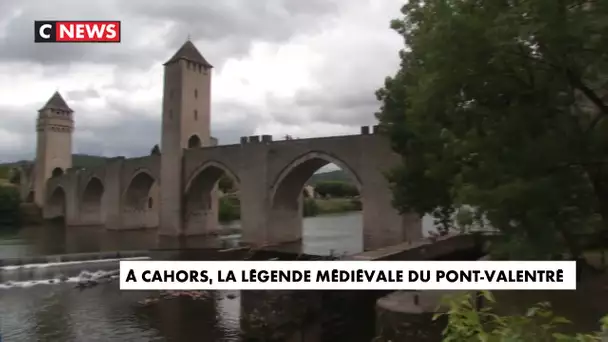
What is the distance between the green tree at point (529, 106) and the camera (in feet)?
26.5

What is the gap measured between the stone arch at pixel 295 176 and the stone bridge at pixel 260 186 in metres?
0.06

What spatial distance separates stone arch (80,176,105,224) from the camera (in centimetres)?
6134

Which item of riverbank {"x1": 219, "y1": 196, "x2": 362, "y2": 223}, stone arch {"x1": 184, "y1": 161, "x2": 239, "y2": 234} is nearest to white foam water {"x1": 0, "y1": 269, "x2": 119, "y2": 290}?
stone arch {"x1": 184, "y1": 161, "x2": 239, "y2": 234}

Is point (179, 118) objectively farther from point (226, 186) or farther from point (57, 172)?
point (226, 186)

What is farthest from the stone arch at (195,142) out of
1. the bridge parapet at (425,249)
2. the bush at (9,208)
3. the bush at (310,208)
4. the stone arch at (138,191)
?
the bush at (9,208)

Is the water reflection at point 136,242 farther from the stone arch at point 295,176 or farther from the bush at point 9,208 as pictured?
the bush at point 9,208

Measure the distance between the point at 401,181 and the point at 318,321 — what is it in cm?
591

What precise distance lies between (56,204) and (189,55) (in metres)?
36.3

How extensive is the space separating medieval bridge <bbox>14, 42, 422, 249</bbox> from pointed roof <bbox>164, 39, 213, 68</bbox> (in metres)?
0.11

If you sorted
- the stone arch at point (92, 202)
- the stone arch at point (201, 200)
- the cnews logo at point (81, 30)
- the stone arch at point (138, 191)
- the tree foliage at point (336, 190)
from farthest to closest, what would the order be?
the tree foliage at point (336, 190) < the stone arch at point (92, 202) < the stone arch at point (138, 191) < the stone arch at point (201, 200) < the cnews logo at point (81, 30)

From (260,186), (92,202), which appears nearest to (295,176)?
(260,186)

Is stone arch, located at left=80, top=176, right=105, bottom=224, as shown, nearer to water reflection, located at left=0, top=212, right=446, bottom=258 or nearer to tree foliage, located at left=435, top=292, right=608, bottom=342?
Result: water reflection, located at left=0, top=212, right=446, bottom=258

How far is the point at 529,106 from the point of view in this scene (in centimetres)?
915

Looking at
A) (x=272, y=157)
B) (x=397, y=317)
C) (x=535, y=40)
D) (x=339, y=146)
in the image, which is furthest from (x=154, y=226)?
(x=535, y=40)
